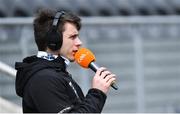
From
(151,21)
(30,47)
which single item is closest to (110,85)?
(30,47)

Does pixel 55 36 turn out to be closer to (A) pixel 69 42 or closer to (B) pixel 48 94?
(A) pixel 69 42

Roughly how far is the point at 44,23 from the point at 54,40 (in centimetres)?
11

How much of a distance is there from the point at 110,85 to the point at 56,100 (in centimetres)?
19

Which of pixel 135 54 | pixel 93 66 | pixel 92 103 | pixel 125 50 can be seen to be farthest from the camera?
pixel 125 50

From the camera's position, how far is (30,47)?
6.54 metres

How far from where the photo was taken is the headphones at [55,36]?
231 cm

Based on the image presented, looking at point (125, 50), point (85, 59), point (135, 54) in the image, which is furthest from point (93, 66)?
point (125, 50)

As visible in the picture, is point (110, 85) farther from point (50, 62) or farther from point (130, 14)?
point (130, 14)

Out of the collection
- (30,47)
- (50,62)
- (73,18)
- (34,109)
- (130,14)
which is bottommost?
(34,109)

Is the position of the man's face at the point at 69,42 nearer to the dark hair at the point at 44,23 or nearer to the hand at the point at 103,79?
the dark hair at the point at 44,23

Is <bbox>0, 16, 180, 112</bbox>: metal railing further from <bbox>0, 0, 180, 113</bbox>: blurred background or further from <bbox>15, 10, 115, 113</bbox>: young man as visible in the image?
<bbox>15, 10, 115, 113</bbox>: young man

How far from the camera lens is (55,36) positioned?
2.30 metres

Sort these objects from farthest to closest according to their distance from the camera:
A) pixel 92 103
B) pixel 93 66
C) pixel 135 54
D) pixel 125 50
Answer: pixel 125 50 < pixel 135 54 < pixel 93 66 < pixel 92 103

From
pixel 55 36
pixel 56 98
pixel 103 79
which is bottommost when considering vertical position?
pixel 56 98
